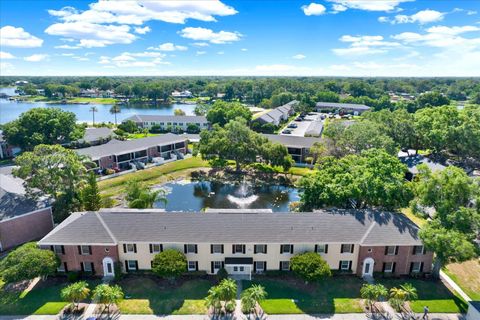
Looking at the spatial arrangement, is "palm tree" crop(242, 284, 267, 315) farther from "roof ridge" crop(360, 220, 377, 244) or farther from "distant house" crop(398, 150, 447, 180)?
"distant house" crop(398, 150, 447, 180)

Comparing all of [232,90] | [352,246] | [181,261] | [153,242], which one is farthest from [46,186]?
[232,90]

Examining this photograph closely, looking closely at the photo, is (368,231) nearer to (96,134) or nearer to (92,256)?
(92,256)

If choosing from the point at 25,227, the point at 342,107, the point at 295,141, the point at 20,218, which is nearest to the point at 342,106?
the point at 342,107

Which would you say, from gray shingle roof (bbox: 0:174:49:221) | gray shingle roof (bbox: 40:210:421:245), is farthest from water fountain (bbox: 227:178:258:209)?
gray shingle roof (bbox: 0:174:49:221)

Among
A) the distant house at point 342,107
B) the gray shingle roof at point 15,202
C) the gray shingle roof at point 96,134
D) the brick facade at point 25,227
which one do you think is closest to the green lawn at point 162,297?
the brick facade at point 25,227

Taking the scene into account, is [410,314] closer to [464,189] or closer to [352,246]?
[352,246]

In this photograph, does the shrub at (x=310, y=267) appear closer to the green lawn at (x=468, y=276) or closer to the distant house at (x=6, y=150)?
the green lawn at (x=468, y=276)
